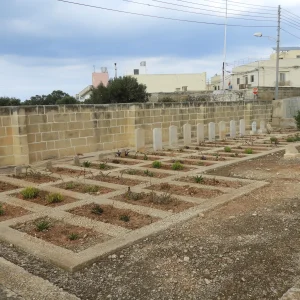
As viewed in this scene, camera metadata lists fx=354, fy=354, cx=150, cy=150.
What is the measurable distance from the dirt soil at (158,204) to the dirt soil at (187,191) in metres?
0.46

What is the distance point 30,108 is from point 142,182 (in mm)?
4403

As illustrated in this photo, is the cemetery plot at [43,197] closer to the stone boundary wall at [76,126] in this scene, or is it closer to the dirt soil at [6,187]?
the dirt soil at [6,187]

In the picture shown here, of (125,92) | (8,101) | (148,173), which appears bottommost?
(148,173)

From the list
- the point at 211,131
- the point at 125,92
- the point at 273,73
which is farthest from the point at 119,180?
the point at 273,73

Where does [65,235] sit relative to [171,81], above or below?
below

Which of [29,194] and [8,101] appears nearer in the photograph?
[29,194]

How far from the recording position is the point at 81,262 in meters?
3.69

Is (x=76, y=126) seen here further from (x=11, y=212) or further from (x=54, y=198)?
(x=11, y=212)

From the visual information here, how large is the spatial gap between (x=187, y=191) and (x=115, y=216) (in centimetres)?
186

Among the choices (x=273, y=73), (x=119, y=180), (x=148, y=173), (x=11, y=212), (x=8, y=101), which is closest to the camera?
(x=11, y=212)

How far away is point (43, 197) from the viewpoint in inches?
254

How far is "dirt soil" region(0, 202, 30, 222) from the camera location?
541 centimetres

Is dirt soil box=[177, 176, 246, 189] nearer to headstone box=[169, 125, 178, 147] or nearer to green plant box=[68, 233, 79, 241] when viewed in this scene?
green plant box=[68, 233, 79, 241]

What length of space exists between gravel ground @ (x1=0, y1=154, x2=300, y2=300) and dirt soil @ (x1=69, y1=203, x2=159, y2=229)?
0.52 metres
